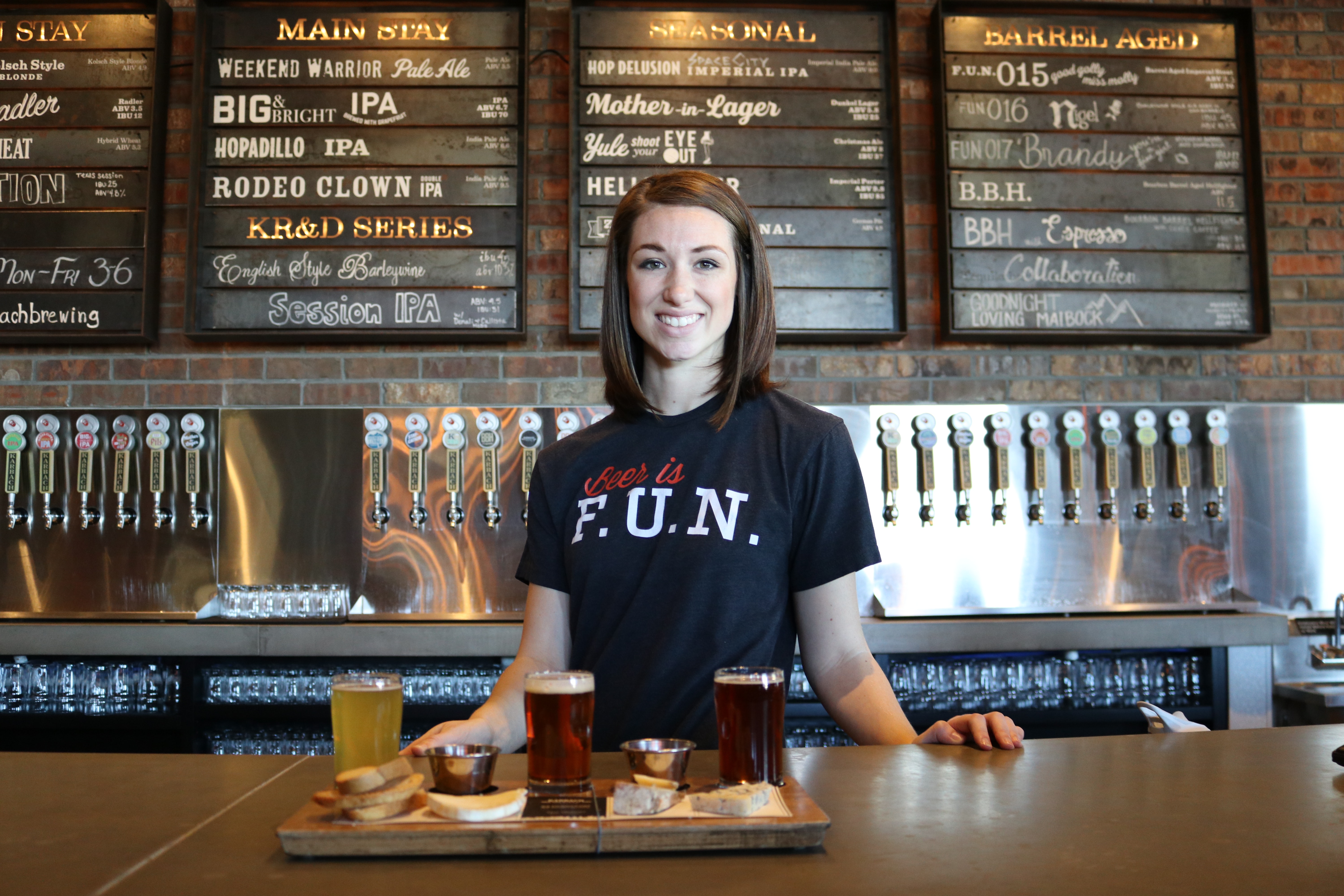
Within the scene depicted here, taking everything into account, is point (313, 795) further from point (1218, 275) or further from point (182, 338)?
point (1218, 275)

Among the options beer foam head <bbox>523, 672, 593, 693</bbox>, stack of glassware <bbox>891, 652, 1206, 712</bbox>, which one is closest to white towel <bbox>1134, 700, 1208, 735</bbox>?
beer foam head <bbox>523, 672, 593, 693</bbox>

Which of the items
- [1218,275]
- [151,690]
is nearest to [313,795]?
[151,690]

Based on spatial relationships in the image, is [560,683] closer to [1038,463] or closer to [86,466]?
[1038,463]

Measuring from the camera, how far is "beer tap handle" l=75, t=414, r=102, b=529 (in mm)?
3066

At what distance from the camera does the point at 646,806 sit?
0.83 metres

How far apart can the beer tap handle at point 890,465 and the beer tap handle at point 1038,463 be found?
1.34 feet

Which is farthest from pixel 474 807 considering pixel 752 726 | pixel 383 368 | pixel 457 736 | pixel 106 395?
pixel 106 395

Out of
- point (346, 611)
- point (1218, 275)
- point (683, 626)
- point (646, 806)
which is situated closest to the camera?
point (646, 806)

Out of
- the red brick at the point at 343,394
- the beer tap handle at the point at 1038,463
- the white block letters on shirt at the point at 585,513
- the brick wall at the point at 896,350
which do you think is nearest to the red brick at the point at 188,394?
the brick wall at the point at 896,350

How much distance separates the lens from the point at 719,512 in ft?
4.59

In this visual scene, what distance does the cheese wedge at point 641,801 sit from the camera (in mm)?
830

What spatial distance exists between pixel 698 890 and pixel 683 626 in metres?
0.64

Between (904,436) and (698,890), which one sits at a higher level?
(904,436)

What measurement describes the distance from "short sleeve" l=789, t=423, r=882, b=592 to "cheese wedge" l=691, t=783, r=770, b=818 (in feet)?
1.83
